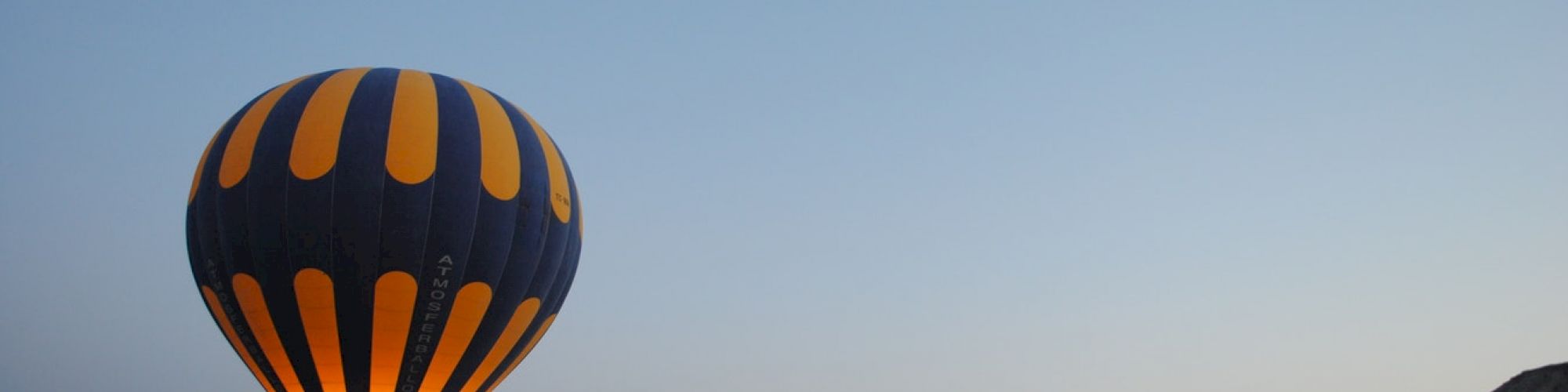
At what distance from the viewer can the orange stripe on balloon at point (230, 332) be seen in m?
19.0

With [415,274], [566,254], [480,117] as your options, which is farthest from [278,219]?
[566,254]

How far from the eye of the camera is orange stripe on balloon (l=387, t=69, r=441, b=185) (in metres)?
17.9

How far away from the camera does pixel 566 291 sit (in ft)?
69.8

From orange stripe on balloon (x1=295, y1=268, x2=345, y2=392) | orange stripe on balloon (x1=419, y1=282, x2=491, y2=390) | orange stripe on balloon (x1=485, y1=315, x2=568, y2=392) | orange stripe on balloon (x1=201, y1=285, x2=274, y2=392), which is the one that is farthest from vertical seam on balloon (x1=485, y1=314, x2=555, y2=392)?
orange stripe on balloon (x1=201, y1=285, x2=274, y2=392)

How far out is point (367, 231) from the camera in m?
17.6

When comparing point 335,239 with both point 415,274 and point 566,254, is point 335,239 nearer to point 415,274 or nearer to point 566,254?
point 415,274

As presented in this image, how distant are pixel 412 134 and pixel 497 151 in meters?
1.24

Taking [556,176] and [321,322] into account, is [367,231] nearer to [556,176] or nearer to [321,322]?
[321,322]

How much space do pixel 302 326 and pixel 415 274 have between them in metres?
1.74

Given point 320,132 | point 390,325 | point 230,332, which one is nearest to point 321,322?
point 390,325

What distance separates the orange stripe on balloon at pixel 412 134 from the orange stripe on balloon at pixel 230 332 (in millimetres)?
3561

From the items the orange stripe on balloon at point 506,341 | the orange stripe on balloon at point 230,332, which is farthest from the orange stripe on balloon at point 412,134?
the orange stripe on balloon at point 230,332

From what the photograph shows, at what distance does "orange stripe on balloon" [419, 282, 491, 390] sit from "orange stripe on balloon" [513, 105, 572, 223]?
1.83 metres

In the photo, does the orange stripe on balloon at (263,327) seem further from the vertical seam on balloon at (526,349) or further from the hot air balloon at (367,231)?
the vertical seam on balloon at (526,349)
